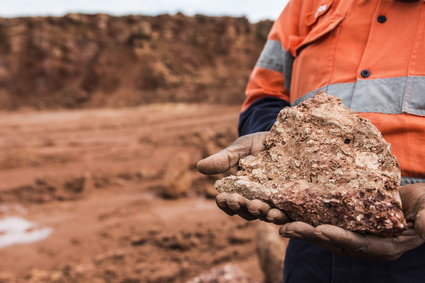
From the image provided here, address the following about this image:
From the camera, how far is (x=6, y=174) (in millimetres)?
6910

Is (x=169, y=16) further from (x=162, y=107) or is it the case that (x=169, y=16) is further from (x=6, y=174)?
(x=6, y=174)

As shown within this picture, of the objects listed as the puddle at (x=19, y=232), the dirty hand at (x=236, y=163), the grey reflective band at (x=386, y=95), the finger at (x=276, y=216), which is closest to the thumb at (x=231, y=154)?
the dirty hand at (x=236, y=163)

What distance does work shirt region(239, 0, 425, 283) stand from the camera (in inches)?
51.9

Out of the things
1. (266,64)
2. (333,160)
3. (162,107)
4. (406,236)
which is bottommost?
(162,107)

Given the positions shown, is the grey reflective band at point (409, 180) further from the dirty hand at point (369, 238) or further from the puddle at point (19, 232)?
the puddle at point (19, 232)

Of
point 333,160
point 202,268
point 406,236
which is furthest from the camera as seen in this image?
point 202,268

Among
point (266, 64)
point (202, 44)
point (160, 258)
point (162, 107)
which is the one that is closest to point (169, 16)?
point (202, 44)

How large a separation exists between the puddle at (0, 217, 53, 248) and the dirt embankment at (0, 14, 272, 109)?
496 inches

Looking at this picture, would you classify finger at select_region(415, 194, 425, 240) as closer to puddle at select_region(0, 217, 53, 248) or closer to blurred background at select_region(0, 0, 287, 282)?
blurred background at select_region(0, 0, 287, 282)

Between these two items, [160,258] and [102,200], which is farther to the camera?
[102,200]

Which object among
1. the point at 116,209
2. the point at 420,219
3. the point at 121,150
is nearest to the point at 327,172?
the point at 420,219

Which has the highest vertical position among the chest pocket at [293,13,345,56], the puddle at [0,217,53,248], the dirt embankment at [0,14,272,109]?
the chest pocket at [293,13,345,56]

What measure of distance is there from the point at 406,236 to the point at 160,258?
320cm

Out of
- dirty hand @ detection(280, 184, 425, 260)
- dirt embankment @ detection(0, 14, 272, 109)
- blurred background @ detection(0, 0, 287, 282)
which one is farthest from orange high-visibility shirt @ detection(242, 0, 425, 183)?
dirt embankment @ detection(0, 14, 272, 109)
